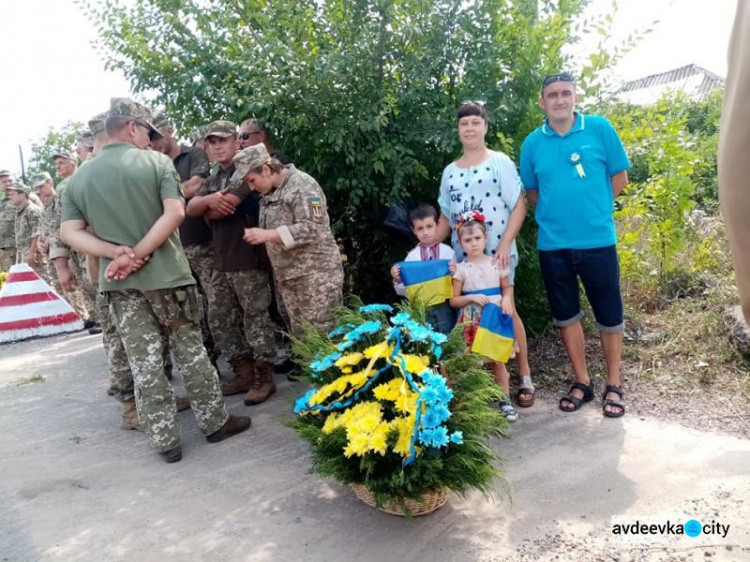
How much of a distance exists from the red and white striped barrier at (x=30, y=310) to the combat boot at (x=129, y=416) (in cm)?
432

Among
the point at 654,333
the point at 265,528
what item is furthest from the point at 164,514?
the point at 654,333

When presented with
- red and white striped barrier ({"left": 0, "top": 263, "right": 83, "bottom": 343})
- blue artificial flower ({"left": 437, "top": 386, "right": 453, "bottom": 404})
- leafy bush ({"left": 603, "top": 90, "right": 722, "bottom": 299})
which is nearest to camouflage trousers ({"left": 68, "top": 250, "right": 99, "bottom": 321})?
red and white striped barrier ({"left": 0, "top": 263, "right": 83, "bottom": 343})

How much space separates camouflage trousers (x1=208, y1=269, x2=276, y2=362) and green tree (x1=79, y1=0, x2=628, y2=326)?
800 millimetres

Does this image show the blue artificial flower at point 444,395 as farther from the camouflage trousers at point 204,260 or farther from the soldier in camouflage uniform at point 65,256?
the soldier in camouflage uniform at point 65,256

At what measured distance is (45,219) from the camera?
6547mm

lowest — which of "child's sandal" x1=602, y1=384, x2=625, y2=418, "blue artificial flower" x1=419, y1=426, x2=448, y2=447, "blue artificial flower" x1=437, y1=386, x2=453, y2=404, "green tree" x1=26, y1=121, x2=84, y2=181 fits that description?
"child's sandal" x1=602, y1=384, x2=625, y2=418

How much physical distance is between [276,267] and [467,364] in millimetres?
1619

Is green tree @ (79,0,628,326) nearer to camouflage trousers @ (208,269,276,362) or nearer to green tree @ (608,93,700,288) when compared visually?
camouflage trousers @ (208,269,276,362)

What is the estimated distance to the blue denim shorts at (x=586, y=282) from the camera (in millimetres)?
3443

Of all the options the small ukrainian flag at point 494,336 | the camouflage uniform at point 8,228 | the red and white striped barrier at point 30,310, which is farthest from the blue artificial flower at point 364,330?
the camouflage uniform at point 8,228

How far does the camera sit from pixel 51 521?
2.76 meters

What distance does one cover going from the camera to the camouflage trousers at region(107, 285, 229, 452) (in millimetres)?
3311

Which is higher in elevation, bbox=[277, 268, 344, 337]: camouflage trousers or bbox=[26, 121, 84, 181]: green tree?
bbox=[26, 121, 84, 181]: green tree

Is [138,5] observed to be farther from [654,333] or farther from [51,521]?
[654,333]
